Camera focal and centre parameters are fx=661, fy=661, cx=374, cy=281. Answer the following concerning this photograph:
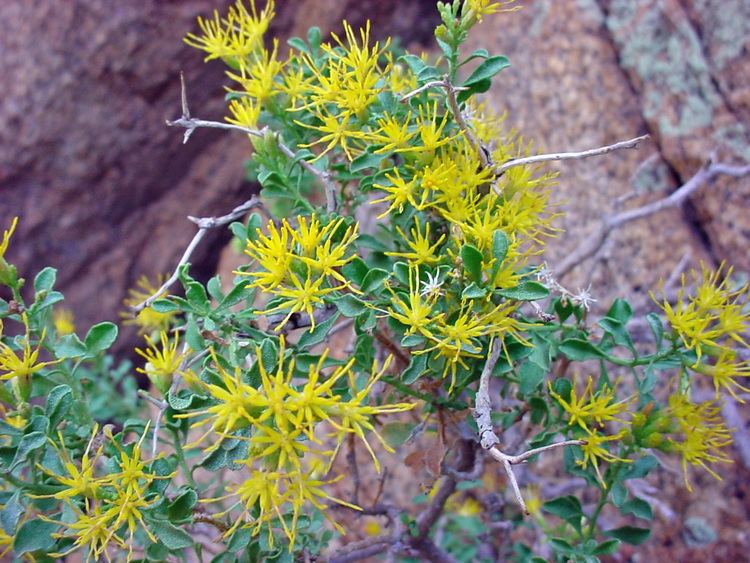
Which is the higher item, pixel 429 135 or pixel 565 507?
pixel 429 135

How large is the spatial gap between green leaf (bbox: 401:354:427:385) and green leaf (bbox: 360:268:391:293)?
14cm

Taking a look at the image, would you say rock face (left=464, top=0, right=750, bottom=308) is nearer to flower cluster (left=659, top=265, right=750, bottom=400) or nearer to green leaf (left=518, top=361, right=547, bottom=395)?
flower cluster (left=659, top=265, right=750, bottom=400)

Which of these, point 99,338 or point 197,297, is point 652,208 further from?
point 99,338

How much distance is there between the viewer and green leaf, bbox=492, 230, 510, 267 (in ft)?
3.53

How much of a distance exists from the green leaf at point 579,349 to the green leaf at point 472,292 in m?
0.30

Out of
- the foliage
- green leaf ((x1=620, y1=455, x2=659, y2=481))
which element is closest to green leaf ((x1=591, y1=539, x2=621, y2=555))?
the foliage

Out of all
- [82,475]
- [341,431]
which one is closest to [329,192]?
[341,431]

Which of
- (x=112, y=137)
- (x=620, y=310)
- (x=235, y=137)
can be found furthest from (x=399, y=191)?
(x=235, y=137)

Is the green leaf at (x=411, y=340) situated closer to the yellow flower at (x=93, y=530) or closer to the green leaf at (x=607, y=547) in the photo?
the yellow flower at (x=93, y=530)

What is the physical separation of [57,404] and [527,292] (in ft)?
2.84

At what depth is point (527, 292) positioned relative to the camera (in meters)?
1.10

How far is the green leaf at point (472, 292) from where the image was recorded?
107 cm

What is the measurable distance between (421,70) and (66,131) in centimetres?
200

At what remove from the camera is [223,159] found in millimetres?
3131
